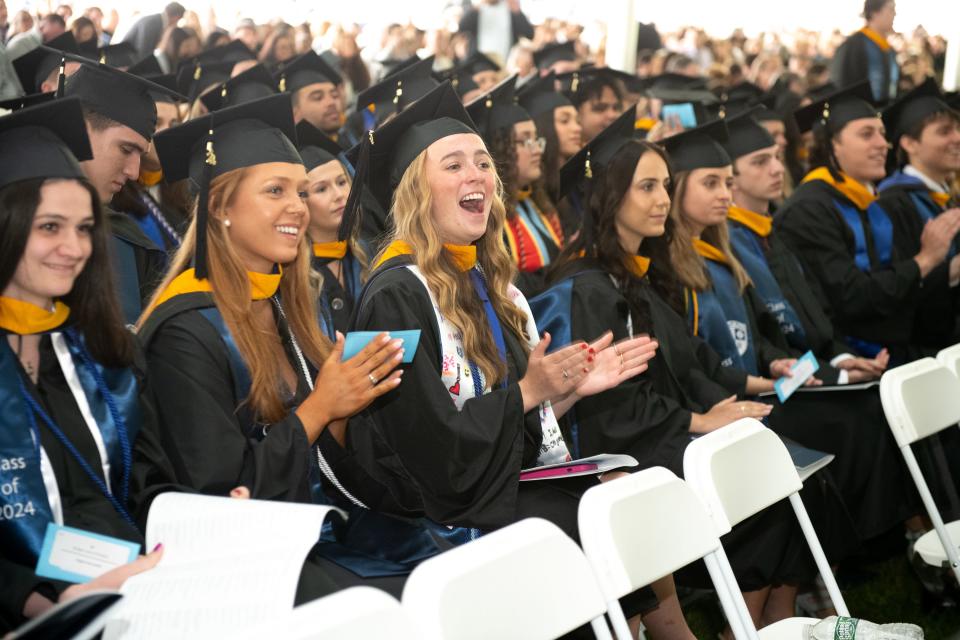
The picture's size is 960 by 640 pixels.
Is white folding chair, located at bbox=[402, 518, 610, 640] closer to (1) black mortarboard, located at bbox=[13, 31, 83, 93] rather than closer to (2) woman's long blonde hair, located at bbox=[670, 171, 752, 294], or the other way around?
(2) woman's long blonde hair, located at bbox=[670, 171, 752, 294]

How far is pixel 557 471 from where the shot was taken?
3064 mm

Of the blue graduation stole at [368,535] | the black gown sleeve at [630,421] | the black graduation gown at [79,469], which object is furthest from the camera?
the black gown sleeve at [630,421]

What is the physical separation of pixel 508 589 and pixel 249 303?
4.75ft

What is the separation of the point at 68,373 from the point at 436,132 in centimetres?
146

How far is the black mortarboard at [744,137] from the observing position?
224 inches

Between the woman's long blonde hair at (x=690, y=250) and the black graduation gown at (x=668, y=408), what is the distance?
25 cm

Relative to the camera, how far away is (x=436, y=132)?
3455 mm

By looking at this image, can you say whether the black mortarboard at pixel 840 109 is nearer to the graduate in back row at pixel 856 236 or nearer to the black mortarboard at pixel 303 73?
the graduate in back row at pixel 856 236

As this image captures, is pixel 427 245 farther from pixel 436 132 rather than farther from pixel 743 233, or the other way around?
pixel 743 233

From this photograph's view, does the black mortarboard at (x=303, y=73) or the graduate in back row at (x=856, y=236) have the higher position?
the black mortarboard at (x=303, y=73)

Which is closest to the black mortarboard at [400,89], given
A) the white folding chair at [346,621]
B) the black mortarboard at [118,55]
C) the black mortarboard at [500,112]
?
the black mortarboard at [500,112]

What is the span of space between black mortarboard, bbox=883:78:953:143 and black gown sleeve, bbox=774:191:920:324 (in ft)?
3.82

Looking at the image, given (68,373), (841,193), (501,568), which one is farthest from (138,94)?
(841,193)

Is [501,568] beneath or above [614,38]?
beneath
